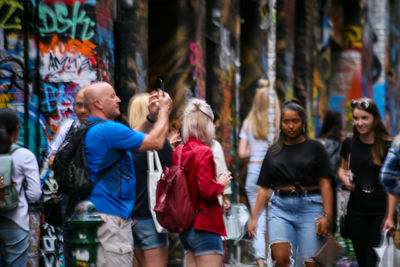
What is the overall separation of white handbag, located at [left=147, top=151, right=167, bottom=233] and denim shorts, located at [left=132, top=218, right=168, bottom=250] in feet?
0.21

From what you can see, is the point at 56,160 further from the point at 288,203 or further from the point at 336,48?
the point at 336,48

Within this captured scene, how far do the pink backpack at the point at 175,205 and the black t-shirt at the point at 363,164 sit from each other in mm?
1886

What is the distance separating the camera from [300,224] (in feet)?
23.7

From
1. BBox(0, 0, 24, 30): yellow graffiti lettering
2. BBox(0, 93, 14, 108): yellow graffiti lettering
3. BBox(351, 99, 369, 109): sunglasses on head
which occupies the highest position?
Answer: BBox(0, 0, 24, 30): yellow graffiti lettering

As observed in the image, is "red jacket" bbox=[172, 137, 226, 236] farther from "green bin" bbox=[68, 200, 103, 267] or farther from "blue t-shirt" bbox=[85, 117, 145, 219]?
"green bin" bbox=[68, 200, 103, 267]

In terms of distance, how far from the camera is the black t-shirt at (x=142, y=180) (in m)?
7.18

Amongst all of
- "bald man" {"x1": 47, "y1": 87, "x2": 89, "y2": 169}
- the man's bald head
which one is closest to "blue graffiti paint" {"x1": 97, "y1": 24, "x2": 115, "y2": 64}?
"bald man" {"x1": 47, "y1": 87, "x2": 89, "y2": 169}

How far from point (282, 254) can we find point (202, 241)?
0.79 metres

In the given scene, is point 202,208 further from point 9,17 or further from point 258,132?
point 258,132

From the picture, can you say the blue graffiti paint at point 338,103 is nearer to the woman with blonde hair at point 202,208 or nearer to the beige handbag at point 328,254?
the beige handbag at point 328,254

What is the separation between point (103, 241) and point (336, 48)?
1906 cm

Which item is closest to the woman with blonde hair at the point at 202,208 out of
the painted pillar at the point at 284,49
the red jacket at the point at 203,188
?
the red jacket at the point at 203,188

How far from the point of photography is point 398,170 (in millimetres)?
6371

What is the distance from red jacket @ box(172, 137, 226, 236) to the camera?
670 cm
